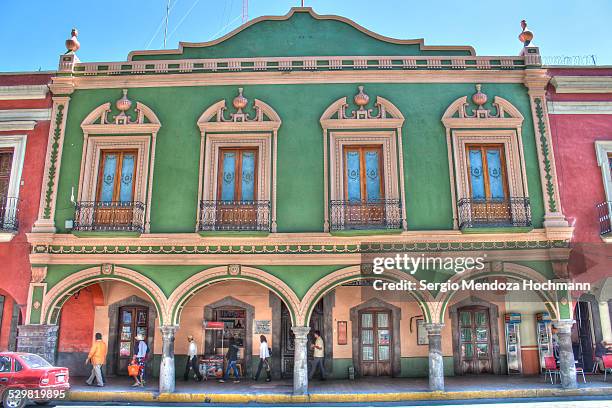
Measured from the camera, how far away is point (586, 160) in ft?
43.4

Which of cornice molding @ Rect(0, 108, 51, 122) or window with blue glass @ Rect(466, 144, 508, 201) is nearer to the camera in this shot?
window with blue glass @ Rect(466, 144, 508, 201)

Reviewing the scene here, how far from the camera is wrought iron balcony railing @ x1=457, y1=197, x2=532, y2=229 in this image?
12398mm

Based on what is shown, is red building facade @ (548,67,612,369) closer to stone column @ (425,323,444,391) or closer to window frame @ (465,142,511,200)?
window frame @ (465,142,511,200)

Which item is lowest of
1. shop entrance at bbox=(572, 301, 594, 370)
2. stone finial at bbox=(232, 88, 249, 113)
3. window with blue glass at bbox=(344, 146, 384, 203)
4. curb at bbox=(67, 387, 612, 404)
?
curb at bbox=(67, 387, 612, 404)

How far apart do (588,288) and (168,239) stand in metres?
10.6

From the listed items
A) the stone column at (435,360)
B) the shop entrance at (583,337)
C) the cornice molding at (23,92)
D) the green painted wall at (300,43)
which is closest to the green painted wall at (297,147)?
the cornice molding at (23,92)

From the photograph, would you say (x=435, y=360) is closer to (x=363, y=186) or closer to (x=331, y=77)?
(x=363, y=186)

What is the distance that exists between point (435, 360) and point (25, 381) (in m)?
9.04

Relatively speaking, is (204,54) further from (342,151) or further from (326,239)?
(326,239)

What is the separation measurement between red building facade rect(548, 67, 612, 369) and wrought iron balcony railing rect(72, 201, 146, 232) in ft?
35.7

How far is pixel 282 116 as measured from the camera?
13.4m

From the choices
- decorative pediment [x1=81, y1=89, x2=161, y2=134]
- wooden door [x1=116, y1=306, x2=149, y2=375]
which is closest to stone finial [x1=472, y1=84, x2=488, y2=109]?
decorative pediment [x1=81, y1=89, x2=161, y2=134]

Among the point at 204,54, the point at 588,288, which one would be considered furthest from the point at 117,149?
the point at 588,288

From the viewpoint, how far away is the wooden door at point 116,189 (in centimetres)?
1281
